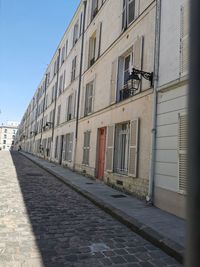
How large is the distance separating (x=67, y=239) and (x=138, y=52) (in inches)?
269

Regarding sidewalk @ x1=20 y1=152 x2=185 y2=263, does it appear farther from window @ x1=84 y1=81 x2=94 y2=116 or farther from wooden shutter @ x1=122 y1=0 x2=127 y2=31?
window @ x1=84 y1=81 x2=94 y2=116

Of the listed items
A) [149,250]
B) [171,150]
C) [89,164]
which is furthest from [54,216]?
[89,164]

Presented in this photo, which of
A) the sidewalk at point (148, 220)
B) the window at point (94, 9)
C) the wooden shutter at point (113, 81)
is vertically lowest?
the sidewalk at point (148, 220)

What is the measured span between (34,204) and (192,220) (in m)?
7.30

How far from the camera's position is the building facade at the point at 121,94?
814cm

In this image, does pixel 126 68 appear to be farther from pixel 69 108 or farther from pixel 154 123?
pixel 69 108

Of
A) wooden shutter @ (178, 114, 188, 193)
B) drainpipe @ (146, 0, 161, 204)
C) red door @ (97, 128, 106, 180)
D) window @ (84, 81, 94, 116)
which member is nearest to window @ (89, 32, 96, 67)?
window @ (84, 81, 94, 116)

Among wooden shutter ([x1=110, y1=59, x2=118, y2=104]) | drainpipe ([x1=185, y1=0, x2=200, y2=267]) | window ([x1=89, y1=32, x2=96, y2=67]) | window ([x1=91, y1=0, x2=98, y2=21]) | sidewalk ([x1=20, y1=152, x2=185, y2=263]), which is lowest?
sidewalk ([x1=20, y1=152, x2=185, y2=263])

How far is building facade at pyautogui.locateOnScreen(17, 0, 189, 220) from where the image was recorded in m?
8.14

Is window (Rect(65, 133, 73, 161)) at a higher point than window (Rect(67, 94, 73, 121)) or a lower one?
lower

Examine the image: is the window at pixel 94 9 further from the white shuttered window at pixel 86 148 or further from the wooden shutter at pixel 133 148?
the wooden shutter at pixel 133 148

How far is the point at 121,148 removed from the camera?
11.2 metres

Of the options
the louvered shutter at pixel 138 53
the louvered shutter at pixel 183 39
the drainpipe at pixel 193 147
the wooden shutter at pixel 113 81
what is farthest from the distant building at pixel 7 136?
the drainpipe at pixel 193 147

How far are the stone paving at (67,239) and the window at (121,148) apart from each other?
125 inches
